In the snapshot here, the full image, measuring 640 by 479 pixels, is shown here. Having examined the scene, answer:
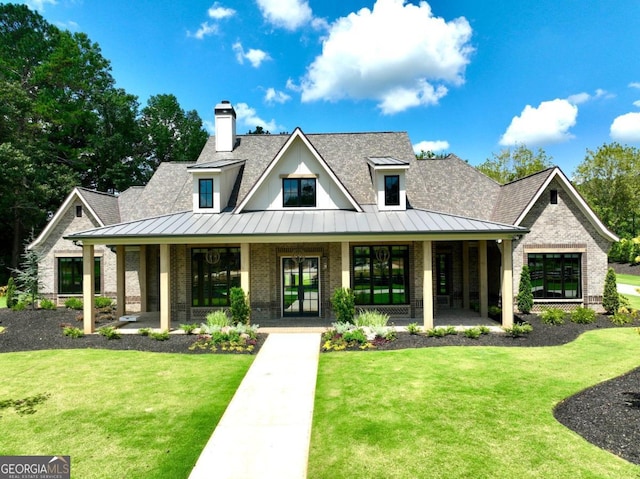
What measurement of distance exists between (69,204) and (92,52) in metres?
32.7

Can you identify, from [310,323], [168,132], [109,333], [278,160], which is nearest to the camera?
[109,333]

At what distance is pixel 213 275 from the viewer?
1659 cm

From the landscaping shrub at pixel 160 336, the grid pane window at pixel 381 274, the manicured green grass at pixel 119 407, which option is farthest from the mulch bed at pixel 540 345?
the grid pane window at pixel 381 274

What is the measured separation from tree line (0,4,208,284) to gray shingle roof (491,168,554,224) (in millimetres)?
35137

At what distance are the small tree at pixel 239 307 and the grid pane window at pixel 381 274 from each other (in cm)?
510

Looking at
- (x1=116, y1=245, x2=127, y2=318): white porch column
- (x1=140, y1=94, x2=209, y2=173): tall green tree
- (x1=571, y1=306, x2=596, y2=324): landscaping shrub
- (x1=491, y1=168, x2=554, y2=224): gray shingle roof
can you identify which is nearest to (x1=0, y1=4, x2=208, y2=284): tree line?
(x1=140, y1=94, x2=209, y2=173): tall green tree

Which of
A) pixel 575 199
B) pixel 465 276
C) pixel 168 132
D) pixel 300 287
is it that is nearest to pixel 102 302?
pixel 300 287

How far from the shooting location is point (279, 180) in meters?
16.6

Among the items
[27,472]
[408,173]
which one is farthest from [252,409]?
[408,173]

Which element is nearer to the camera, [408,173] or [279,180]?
[279,180]

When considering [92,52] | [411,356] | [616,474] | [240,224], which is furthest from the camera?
[92,52]

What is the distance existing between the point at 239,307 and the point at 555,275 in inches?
583

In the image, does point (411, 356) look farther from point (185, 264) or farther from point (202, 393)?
point (185, 264)

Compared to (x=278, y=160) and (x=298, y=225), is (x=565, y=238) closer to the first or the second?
(x=298, y=225)
